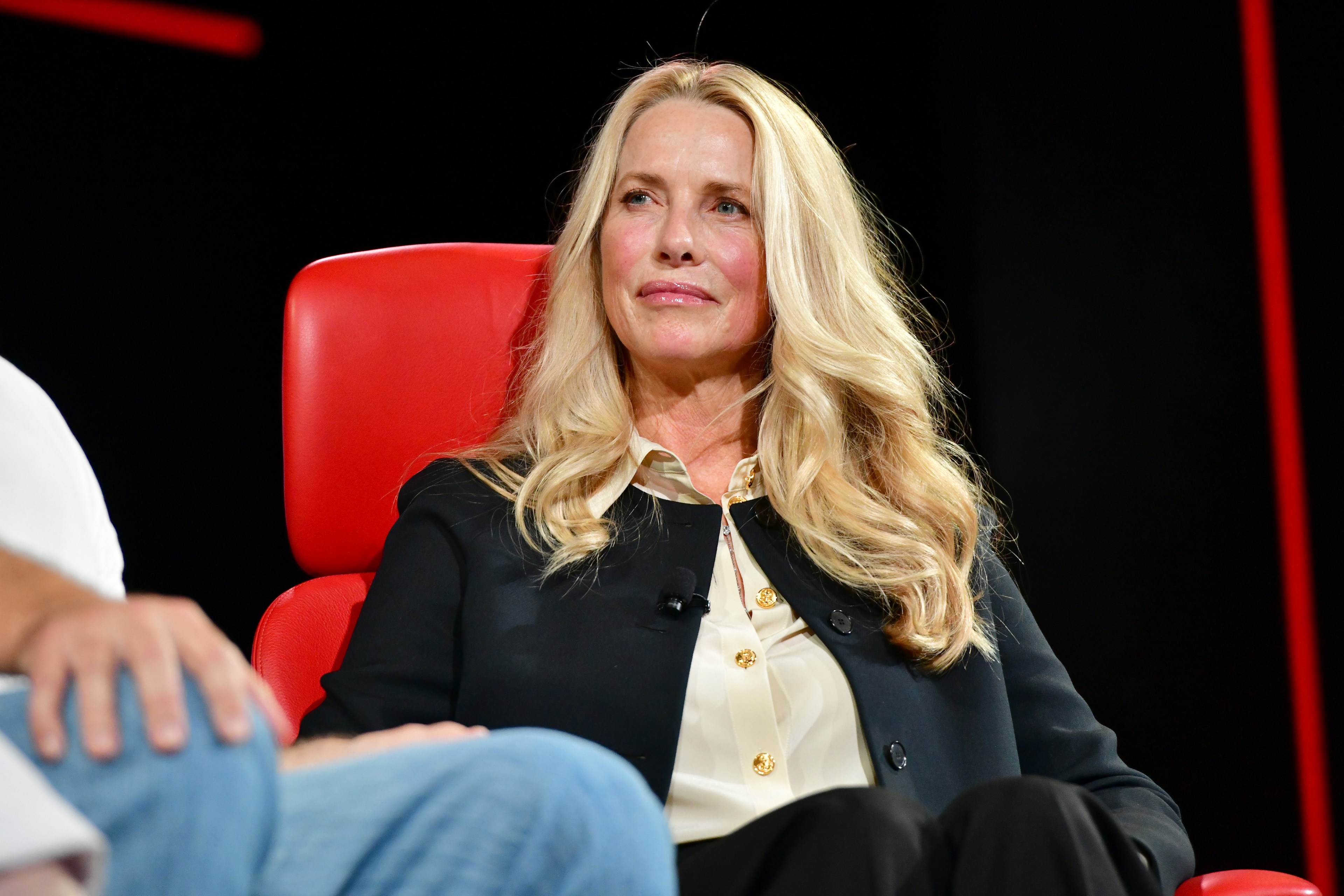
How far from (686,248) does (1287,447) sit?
44.4 inches

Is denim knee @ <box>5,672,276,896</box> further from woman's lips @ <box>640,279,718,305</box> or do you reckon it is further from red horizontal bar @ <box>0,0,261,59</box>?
red horizontal bar @ <box>0,0,261,59</box>

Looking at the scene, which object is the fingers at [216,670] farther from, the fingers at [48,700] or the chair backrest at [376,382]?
the chair backrest at [376,382]

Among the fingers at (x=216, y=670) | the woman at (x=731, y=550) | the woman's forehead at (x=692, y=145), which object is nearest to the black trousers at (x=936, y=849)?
the woman at (x=731, y=550)

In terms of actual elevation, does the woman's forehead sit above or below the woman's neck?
above

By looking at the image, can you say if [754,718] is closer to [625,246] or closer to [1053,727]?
[1053,727]

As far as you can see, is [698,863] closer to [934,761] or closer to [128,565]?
[934,761]

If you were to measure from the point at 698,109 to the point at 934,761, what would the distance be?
801 mm

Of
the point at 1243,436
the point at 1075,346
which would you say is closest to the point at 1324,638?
the point at 1243,436

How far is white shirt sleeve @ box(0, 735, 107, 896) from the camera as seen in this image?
1.17ft

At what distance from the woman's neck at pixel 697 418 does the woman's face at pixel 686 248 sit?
0.02m

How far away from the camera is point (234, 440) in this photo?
2240mm

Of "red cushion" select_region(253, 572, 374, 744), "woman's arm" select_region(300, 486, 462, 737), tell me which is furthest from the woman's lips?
"red cushion" select_region(253, 572, 374, 744)

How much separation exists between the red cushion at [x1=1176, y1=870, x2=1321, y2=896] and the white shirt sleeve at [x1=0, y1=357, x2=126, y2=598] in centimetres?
86

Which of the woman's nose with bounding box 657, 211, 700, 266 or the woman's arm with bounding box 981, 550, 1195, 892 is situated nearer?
the woman's arm with bounding box 981, 550, 1195, 892
